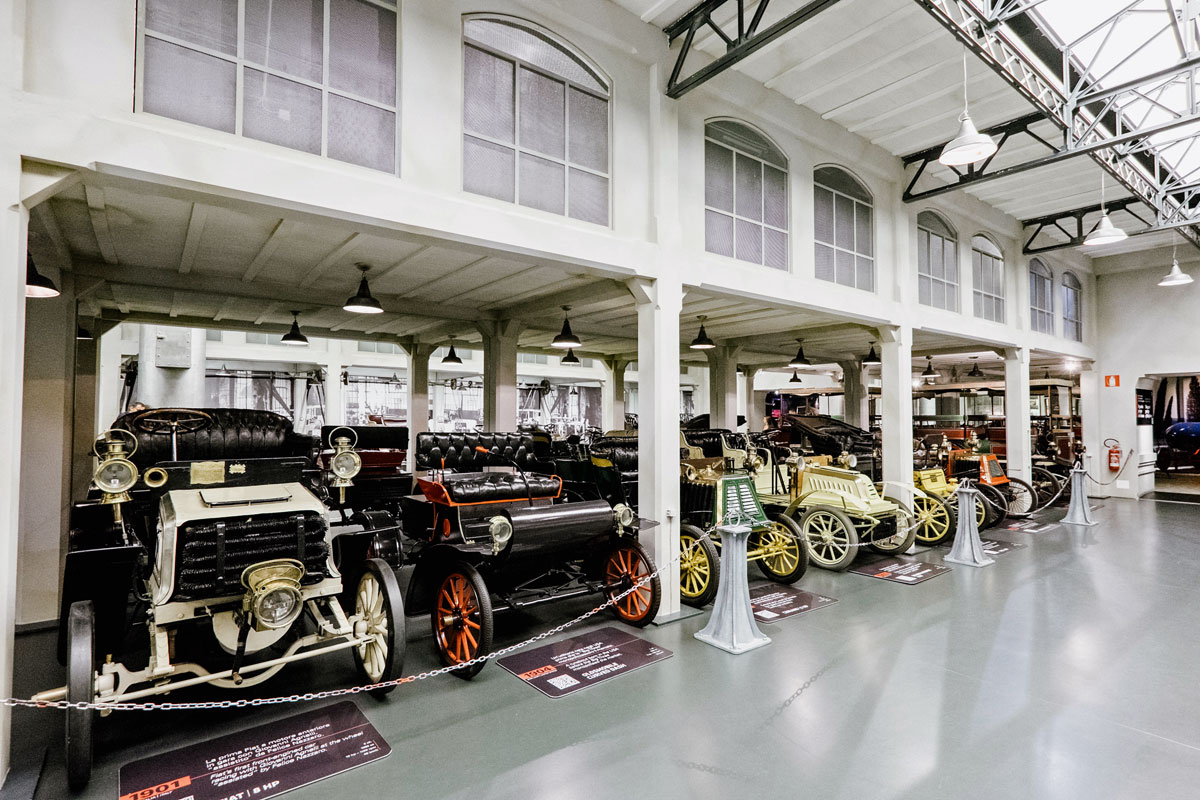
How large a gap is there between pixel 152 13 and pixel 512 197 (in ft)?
7.58

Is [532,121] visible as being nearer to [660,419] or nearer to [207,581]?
[660,419]

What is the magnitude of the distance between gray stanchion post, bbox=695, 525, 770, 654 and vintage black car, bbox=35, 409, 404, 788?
2.40 meters

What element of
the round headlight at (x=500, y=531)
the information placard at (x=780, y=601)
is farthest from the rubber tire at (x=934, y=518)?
the round headlight at (x=500, y=531)

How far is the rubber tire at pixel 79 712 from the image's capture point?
2645 mm

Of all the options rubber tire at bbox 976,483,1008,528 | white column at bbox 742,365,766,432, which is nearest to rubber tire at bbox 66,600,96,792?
rubber tire at bbox 976,483,1008,528

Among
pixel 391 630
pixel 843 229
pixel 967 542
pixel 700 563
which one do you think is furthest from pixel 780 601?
pixel 843 229

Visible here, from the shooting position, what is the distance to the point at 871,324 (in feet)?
25.6

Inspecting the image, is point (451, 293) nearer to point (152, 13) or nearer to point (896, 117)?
point (152, 13)

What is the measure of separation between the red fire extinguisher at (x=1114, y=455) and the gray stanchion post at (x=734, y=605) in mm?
12562

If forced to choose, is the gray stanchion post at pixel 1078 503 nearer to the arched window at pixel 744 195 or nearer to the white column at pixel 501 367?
the arched window at pixel 744 195

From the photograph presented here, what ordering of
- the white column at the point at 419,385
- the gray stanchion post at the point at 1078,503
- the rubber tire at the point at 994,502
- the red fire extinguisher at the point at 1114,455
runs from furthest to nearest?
the red fire extinguisher at the point at 1114,455 < the white column at the point at 419,385 < the gray stanchion post at the point at 1078,503 < the rubber tire at the point at 994,502

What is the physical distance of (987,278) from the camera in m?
10.0

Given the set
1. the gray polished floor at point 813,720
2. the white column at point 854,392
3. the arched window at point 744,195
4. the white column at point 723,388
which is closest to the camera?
the gray polished floor at point 813,720

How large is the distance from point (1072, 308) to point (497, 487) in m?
13.6
